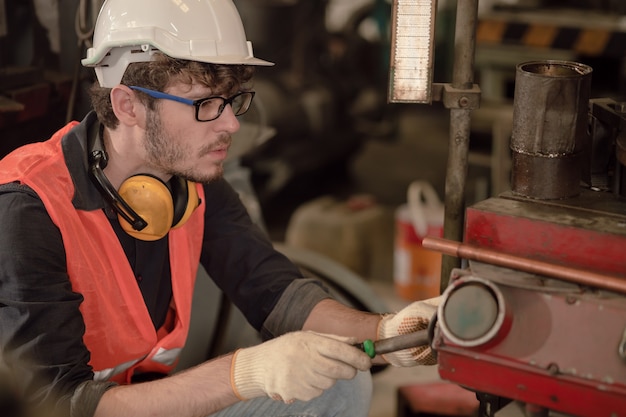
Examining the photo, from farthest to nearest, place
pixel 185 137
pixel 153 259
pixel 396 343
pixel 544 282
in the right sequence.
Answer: pixel 153 259, pixel 185 137, pixel 396 343, pixel 544 282

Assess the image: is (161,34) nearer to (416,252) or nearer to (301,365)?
(301,365)

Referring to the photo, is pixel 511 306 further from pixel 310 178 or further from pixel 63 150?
pixel 310 178

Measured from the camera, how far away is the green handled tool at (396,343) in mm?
1541

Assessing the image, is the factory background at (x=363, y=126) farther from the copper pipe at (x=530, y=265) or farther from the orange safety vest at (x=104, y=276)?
the copper pipe at (x=530, y=265)

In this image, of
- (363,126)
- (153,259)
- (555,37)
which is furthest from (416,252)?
(153,259)

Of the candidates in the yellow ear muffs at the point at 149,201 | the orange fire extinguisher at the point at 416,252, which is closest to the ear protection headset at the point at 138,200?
the yellow ear muffs at the point at 149,201

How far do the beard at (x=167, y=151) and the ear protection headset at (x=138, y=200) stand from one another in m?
0.04

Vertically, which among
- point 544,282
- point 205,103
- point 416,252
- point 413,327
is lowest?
point 416,252

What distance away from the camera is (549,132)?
1595 millimetres

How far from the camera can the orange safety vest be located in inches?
70.9

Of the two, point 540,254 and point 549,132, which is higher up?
point 549,132

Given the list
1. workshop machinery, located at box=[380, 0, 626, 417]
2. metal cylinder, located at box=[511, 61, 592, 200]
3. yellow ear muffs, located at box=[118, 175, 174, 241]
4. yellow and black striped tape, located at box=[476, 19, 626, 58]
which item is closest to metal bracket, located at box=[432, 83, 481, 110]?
workshop machinery, located at box=[380, 0, 626, 417]

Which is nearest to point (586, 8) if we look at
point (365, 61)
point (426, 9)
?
point (365, 61)

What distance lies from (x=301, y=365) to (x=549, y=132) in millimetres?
626
